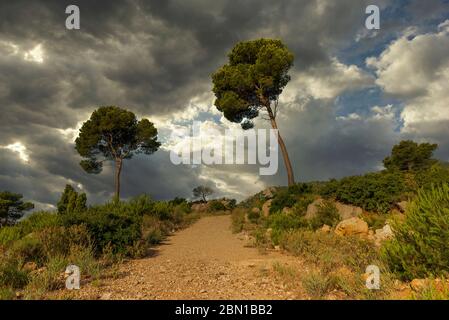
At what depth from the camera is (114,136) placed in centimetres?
3722

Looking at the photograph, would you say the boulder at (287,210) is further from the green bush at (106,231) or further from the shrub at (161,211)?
the green bush at (106,231)

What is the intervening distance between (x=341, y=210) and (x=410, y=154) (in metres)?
24.6

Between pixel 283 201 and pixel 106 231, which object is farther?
pixel 283 201

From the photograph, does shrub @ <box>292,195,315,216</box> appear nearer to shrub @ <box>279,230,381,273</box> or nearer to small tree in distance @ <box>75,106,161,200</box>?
shrub @ <box>279,230,381,273</box>

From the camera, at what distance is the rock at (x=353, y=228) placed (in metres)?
12.0

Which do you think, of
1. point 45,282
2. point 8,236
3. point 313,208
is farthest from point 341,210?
point 8,236

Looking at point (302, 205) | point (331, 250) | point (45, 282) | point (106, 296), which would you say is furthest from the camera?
point (302, 205)

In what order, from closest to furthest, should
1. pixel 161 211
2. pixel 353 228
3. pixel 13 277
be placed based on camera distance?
pixel 13 277, pixel 353 228, pixel 161 211

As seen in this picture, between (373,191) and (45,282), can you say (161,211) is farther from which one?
(45,282)

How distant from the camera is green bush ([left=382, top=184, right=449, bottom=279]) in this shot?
18.4ft

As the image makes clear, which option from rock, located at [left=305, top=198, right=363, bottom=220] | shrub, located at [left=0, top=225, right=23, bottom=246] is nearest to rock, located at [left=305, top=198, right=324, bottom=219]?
rock, located at [left=305, top=198, right=363, bottom=220]

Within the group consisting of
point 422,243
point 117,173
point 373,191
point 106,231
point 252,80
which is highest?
point 252,80

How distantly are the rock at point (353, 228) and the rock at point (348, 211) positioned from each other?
7.95ft

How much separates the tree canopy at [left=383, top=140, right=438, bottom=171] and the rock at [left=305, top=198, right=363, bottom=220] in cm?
2206
